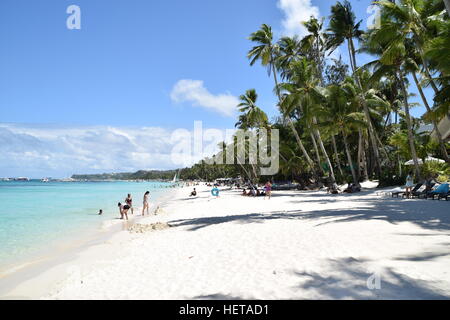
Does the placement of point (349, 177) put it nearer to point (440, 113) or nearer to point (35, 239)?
point (440, 113)

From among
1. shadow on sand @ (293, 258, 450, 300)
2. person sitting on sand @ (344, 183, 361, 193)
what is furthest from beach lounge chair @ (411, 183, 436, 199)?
shadow on sand @ (293, 258, 450, 300)

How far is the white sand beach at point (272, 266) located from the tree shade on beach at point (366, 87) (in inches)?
321

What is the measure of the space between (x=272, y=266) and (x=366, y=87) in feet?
72.1

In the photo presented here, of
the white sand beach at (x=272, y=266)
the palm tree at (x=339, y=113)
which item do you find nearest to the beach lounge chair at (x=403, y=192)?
the white sand beach at (x=272, y=266)

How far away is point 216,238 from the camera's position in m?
7.53

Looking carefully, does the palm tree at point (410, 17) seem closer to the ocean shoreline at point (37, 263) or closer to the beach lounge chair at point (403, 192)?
the beach lounge chair at point (403, 192)

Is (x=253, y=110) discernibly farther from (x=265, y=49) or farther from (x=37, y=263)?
(x=37, y=263)

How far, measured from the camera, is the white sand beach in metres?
3.85

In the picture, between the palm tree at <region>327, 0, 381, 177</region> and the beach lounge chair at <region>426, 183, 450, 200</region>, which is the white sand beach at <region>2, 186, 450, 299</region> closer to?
the beach lounge chair at <region>426, 183, 450, 200</region>

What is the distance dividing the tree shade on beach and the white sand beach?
815 centimetres

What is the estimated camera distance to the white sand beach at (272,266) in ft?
12.6

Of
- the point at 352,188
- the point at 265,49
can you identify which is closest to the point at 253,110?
the point at 265,49
